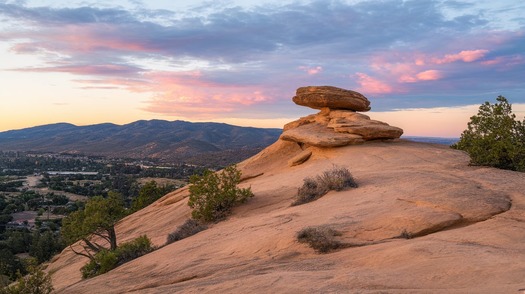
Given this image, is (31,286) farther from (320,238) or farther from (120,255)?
(320,238)

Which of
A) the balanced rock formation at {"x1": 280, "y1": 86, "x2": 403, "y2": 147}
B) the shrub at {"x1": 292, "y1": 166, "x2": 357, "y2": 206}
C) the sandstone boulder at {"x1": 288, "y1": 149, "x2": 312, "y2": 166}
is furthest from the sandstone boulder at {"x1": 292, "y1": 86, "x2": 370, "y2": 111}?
the shrub at {"x1": 292, "y1": 166, "x2": 357, "y2": 206}

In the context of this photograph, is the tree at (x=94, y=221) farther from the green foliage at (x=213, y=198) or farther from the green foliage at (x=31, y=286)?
the green foliage at (x=31, y=286)

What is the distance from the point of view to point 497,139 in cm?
2498

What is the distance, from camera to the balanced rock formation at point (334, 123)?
30.0 meters

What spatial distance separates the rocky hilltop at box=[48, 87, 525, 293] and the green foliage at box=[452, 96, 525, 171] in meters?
1.15

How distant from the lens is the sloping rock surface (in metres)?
9.71

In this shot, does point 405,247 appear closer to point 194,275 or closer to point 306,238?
point 306,238

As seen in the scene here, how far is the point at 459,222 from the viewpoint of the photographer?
553 inches

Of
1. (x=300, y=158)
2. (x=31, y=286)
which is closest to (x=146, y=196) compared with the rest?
(x=300, y=158)

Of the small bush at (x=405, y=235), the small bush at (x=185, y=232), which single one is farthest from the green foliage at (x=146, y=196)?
the small bush at (x=405, y=235)

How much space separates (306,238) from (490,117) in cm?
1878

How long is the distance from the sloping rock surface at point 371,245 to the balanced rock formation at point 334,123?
678cm

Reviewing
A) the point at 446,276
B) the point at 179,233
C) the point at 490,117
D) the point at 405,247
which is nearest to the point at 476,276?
the point at 446,276

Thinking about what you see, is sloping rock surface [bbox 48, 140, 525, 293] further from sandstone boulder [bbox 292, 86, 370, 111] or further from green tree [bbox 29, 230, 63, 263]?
green tree [bbox 29, 230, 63, 263]
